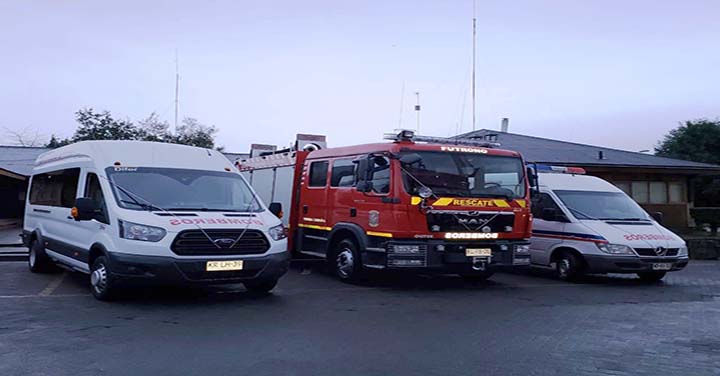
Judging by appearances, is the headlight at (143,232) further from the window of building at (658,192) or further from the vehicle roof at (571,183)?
the window of building at (658,192)

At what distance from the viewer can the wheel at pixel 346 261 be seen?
11.6 metres

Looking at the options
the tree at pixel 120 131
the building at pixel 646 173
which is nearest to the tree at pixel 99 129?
the tree at pixel 120 131

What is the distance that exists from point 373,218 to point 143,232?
157 inches

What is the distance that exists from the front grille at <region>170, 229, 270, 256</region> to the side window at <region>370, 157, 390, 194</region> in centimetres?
256

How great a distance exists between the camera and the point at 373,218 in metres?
11.2

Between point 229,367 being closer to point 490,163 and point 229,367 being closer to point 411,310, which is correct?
point 411,310

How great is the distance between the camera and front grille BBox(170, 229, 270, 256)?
28.4ft

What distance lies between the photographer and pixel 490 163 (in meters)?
11.6

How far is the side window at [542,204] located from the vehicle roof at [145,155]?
22.0ft

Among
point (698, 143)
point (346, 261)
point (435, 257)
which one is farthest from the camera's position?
point (698, 143)

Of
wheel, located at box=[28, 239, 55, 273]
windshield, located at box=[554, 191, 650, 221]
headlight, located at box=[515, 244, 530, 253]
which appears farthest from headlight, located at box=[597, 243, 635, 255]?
wheel, located at box=[28, 239, 55, 273]

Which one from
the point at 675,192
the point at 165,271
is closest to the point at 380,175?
the point at 165,271

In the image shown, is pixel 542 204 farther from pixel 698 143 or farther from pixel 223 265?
pixel 698 143

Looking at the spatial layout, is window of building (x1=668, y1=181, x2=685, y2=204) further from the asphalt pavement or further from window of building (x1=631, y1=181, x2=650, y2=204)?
the asphalt pavement
